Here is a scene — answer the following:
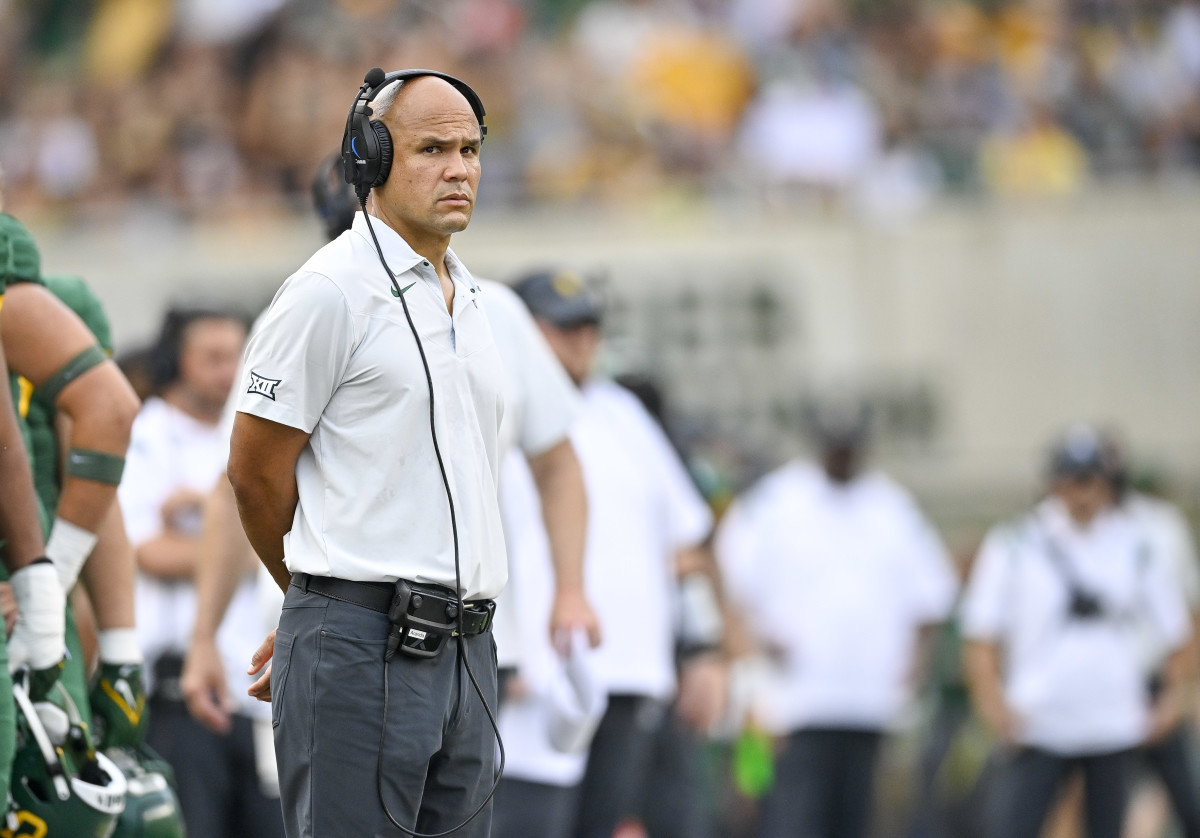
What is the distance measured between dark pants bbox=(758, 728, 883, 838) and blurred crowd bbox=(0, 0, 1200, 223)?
795 cm

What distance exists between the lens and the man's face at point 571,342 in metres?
6.67

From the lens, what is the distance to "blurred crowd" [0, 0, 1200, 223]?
16.5 m

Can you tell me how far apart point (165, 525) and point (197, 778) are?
2.90 ft

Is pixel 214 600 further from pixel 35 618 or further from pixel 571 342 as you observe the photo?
pixel 571 342

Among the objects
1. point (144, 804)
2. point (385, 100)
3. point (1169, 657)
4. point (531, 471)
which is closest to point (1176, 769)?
point (1169, 657)

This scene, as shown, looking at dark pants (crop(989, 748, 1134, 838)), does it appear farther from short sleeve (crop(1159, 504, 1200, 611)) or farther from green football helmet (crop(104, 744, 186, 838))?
green football helmet (crop(104, 744, 186, 838))

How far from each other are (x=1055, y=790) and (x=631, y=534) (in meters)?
3.10

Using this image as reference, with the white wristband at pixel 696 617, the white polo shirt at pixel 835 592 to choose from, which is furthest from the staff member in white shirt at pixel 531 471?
the white polo shirt at pixel 835 592

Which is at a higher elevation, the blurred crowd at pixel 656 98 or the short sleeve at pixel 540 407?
the blurred crowd at pixel 656 98

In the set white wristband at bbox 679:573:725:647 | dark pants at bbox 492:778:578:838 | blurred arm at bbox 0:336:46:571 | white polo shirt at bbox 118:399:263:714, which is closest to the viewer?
blurred arm at bbox 0:336:46:571

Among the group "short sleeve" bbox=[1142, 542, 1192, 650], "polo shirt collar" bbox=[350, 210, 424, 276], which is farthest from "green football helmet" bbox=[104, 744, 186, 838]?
"short sleeve" bbox=[1142, 542, 1192, 650]

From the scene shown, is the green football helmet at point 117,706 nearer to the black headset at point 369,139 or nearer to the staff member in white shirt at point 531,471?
the staff member in white shirt at point 531,471

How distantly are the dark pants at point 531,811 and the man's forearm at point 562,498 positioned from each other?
3.11 ft

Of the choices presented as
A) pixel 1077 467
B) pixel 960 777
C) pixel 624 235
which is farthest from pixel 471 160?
pixel 624 235
